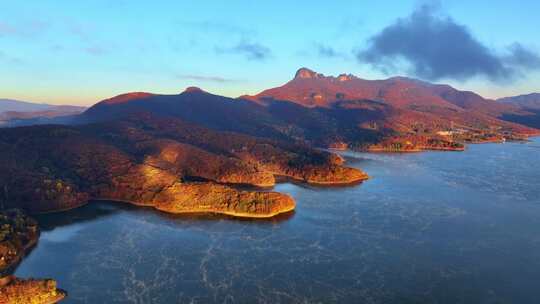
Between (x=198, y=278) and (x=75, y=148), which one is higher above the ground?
(x=75, y=148)

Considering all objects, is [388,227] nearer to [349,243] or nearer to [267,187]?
[349,243]

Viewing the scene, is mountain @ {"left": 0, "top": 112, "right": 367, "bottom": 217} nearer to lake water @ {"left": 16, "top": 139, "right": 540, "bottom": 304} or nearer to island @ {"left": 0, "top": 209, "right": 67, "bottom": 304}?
lake water @ {"left": 16, "top": 139, "right": 540, "bottom": 304}

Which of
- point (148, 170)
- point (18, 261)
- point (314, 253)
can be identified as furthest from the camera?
point (148, 170)

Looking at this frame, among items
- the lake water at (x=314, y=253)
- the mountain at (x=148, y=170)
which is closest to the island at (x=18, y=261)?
the lake water at (x=314, y=253)

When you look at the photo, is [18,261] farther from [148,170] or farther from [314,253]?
[148,170]

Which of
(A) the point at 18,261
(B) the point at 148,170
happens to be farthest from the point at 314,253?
(B) the point at 148,170

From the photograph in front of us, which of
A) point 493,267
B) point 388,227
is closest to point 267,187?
point 388,227

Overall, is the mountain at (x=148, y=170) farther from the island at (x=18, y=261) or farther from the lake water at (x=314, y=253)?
the island at (x=18, y=261)

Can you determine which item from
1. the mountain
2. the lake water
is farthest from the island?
the mountain
